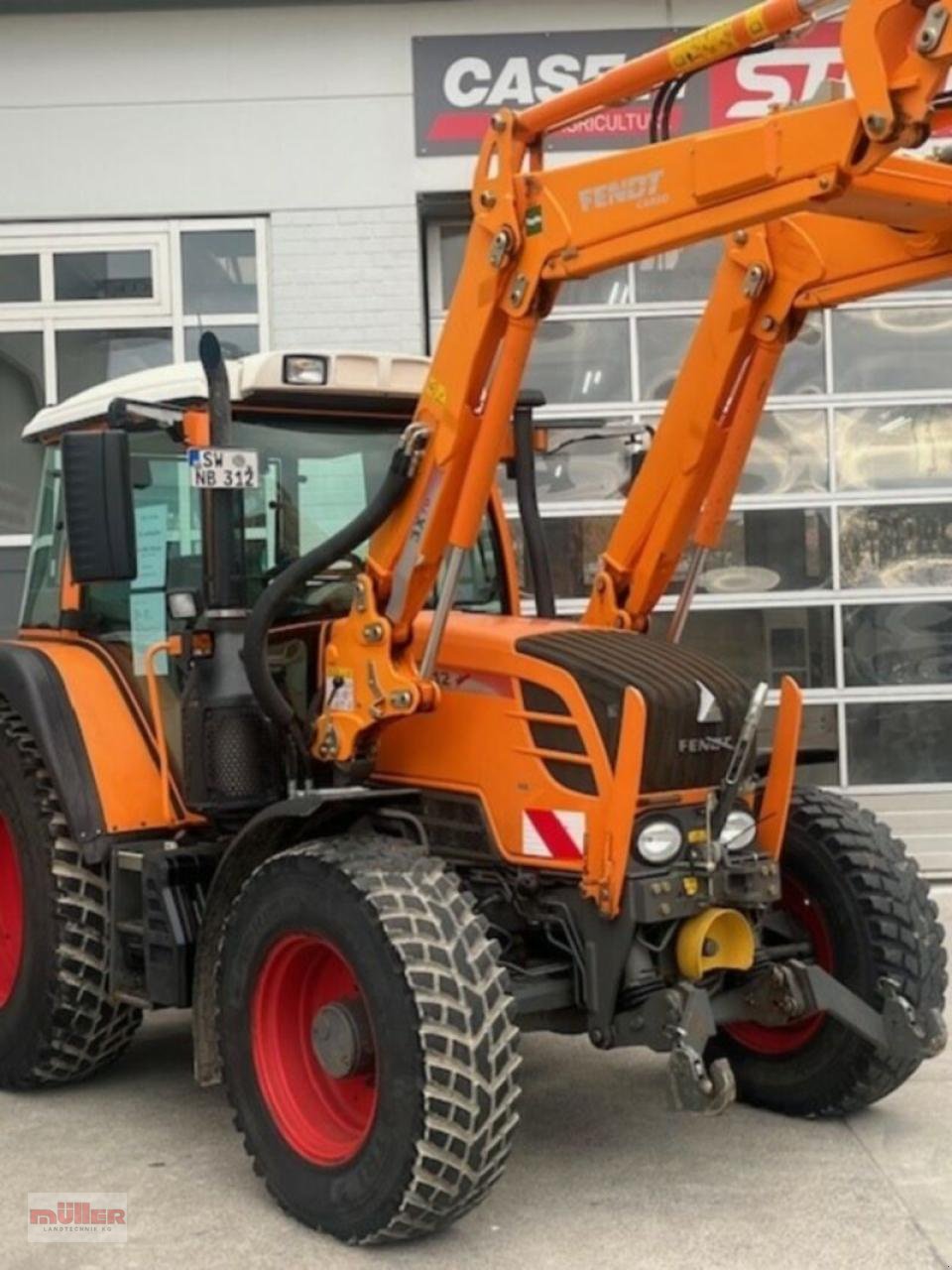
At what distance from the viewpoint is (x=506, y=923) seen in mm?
4305

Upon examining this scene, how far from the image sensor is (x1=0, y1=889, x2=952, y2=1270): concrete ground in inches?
149

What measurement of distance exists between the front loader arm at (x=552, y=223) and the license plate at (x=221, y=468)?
0.42m

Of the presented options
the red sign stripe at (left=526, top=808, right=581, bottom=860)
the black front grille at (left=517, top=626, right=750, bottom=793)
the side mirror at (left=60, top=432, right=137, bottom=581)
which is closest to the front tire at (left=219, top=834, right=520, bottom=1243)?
the red sign stripe at (left=526, top=808, right=581, bottom=860)

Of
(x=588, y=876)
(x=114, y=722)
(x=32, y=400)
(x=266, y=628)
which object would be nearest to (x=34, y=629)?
(x=114, y=722)

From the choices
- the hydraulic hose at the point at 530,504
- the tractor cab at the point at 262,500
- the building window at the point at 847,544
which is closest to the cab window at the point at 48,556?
the tractor cab at the point at 262,500

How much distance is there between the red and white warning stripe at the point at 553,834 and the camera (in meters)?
4.05

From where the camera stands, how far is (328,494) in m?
4.95

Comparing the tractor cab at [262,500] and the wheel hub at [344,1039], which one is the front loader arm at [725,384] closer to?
the tractor cab at [262,500]

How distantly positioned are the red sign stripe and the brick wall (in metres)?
5.22

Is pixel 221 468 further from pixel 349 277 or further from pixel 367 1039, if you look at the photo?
pixel 349 277

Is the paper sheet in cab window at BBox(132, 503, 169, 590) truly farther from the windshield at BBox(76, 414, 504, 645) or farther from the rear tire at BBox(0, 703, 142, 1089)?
the rear tire at BBox(0, 703, 142, 1089)

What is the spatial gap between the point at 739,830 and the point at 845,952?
0.61m

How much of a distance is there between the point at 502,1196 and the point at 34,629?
2.68 meters

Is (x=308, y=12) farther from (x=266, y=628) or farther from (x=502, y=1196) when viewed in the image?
(x=502, y=1196)
